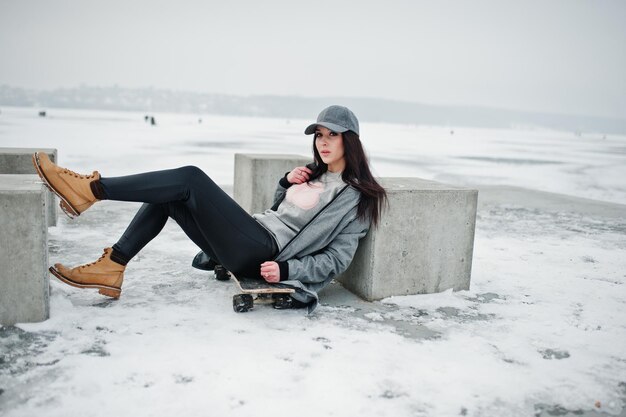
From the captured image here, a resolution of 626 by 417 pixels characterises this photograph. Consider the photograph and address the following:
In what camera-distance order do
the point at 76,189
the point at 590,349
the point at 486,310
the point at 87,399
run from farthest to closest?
the point at 486,310, the point at 590,349, the point at 76,189, the point at 87,399

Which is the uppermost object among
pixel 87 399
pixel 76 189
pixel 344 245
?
pixel 76 189

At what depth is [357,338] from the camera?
134 inches

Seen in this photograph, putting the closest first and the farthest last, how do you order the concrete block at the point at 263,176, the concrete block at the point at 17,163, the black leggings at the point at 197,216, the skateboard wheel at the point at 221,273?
1. the black leggings at the point at 197,216
2. the skateboard wheel at the point at 221,273
3. the concrete block at the point at 17,163
4. the concrete block at the point at 263,176

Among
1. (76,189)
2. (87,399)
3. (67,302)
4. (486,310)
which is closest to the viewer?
(87,399)

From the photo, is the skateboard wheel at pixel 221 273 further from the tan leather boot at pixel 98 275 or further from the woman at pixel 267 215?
the tan leather boot at pixel 98 275

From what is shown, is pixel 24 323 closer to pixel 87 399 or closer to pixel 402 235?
pixel 87 399

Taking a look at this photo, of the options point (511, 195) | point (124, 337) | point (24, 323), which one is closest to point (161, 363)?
point (124, 337)

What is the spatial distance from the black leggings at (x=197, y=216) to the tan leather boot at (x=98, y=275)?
0.35 ft

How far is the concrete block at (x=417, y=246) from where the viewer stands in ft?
13.6

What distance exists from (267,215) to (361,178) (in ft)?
2.33

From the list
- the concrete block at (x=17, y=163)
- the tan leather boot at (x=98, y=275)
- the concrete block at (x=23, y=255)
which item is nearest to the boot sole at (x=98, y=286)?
the tan leather boot at (x=98, y=275)

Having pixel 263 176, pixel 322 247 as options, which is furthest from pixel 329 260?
pixel 263 176

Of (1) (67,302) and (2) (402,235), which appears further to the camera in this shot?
(2) (402,235)

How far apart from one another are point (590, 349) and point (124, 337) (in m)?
2.82
